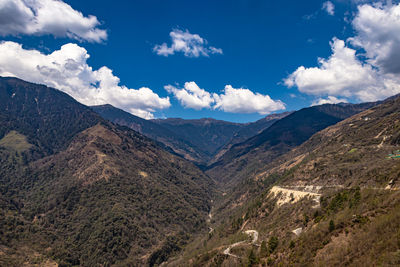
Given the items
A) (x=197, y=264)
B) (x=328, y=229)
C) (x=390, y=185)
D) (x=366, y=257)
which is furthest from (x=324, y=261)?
(x=197, y=264)

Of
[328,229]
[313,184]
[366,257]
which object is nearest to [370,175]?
[313,184]

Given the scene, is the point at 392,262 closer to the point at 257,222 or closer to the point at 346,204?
the point at 346,204

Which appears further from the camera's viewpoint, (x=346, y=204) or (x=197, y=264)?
(x=197, y=264)

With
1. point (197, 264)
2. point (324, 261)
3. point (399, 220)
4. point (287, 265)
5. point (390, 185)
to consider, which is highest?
point (390, 185)

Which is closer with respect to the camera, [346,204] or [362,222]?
[362,222]

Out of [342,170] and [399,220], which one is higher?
[342,170]

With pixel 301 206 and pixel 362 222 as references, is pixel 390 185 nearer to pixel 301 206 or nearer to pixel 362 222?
pixel 362 222

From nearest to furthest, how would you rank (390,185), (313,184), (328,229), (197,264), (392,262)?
(392,262) < (328,229) < (390,185) < (197,264) < (313,184)

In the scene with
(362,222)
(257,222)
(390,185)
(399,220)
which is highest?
(390,185)

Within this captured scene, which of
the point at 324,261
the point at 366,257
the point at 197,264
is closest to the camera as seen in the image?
the point at 366,257
